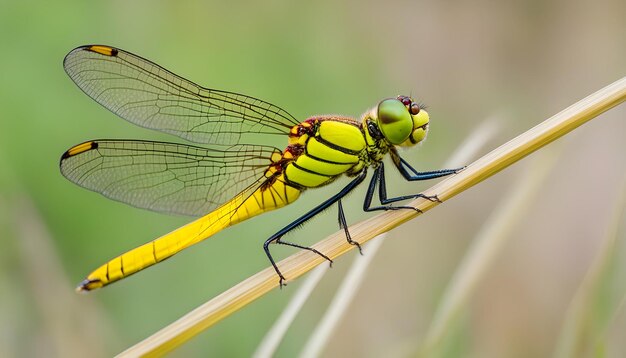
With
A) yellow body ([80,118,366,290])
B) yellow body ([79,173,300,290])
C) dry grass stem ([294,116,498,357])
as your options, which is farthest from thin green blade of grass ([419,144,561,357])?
yellow body ([79,173,300,290])

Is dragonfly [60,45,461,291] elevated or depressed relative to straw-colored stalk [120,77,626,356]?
elevated

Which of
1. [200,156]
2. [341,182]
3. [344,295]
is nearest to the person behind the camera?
[344,295]

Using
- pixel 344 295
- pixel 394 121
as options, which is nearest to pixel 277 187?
pixel 394 121

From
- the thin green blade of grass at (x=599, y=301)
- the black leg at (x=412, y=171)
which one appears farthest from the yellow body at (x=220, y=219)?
the thin green blade of grass at (x=599, y=301)

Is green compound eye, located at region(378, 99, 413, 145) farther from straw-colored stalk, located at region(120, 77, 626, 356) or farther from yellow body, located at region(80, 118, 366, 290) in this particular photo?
straw-colored stalk, located at region(120, 77, 626, 356)

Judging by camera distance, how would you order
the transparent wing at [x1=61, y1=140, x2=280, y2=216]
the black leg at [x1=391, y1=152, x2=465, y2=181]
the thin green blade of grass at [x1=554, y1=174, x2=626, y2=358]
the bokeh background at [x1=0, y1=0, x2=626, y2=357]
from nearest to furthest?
the thin green blade of grass at [x1=554, y1=174, x2=626, y2=358]
the black leg at [x1=391, y1=152, x2=465, y2=181]
the transparent wing at [x1=61, y1=140, x2=280, y2=216]
the bokeh background at [x1=0, y1=0, x2=626, y2=357]

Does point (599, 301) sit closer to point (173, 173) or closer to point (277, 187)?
point (277, 187)

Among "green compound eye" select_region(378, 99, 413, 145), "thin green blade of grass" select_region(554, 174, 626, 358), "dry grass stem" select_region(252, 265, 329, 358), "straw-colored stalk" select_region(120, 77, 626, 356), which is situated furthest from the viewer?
"green compound eye" select_region(378, 99, 413, 145)

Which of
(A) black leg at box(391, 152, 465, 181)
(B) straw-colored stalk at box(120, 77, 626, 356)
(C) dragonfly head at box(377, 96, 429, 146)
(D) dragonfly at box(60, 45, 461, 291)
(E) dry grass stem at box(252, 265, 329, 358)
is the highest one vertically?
(D) dragonfly at box(60, 45, 461, 291)
